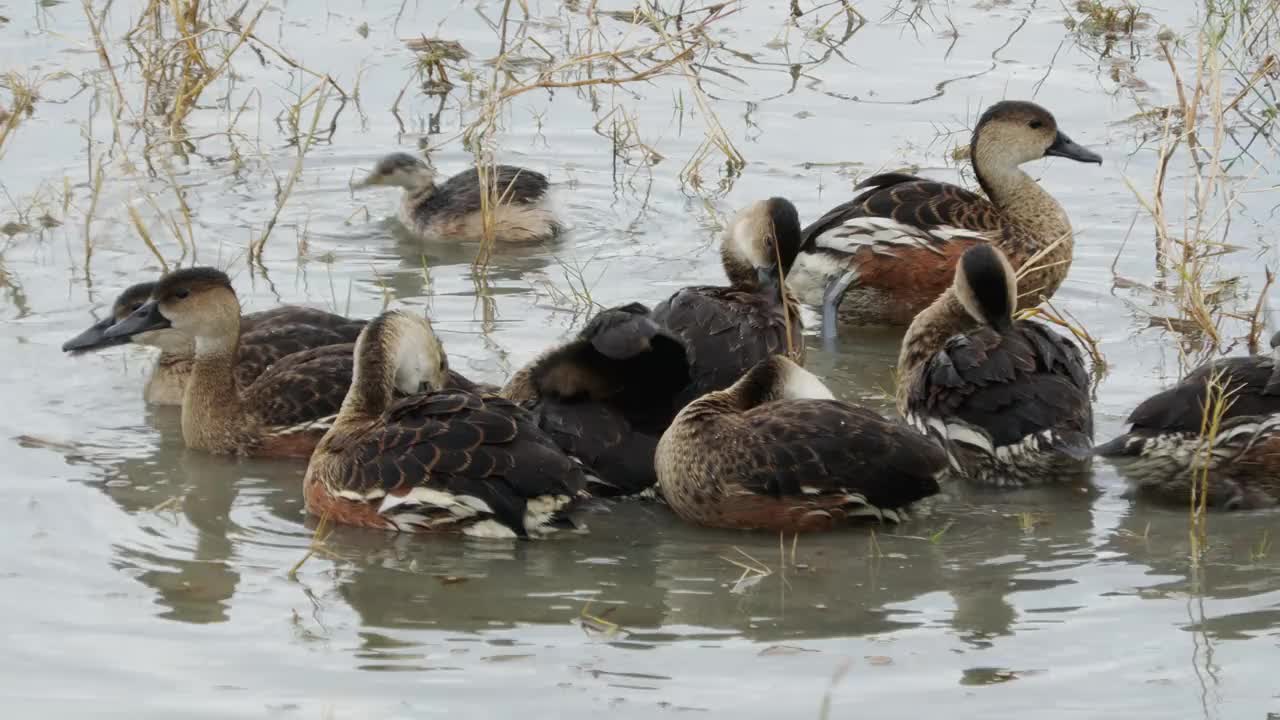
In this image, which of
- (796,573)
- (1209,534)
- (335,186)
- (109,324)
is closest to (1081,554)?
(1209,534)

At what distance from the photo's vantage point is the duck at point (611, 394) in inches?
284

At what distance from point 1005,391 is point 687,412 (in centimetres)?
125

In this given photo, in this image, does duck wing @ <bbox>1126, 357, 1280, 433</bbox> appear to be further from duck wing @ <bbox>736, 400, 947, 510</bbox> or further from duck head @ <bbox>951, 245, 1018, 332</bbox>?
duck wing @ <bbox>736, 400, 947, 510</bbox>

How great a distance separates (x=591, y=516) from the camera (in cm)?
711

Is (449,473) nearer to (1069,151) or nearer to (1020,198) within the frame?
(1020,198)

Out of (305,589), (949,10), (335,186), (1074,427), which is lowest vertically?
(305,589)

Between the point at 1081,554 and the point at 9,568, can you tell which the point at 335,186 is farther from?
the point at 1081,554

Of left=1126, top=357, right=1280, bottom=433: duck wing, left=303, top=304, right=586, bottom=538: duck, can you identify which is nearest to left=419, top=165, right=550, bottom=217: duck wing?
left=303, top=304, right=586, bottom=538: duck

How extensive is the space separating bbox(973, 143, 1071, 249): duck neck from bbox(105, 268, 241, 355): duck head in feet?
13.3

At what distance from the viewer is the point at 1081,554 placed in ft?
21.9

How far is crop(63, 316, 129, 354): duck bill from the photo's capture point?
319 inches

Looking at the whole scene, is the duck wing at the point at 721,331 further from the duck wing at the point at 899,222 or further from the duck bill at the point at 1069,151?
the duck bill at the point at 1069,151

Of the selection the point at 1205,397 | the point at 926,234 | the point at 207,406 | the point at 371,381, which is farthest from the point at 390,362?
the point at 926,234

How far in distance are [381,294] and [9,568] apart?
330cm
